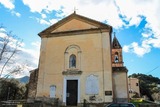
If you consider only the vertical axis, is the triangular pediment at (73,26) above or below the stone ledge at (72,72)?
above

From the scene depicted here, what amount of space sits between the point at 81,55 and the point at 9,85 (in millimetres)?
28947

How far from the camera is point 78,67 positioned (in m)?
21.4

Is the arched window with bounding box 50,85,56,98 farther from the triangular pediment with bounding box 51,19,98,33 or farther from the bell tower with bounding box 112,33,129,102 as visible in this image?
the triangular pediment with bounding box 51,19,98,33

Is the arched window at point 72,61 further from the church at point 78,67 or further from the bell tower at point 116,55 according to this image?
the bell tower at point 116,55

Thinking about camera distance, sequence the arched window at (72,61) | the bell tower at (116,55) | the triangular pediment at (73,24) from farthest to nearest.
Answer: the bell tower at (116,55), the triangular pediment at (73,24), the arched window at (72,61)

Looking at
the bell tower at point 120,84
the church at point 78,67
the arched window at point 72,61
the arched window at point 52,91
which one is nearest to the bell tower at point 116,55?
the bell tower at point 120,84

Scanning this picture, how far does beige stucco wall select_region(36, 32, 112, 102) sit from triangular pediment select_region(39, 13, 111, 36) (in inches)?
38.9

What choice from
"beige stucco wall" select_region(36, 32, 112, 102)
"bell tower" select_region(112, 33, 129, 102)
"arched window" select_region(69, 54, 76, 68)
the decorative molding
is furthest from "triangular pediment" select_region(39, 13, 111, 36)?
"bell tower" select_region(112, 33, 129, 102)

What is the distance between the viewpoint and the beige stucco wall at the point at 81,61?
2033 centimetres

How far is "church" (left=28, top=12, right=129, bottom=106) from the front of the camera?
20.3 m

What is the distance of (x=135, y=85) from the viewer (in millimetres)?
64812

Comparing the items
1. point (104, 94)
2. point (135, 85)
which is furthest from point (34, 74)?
point (135, 85)

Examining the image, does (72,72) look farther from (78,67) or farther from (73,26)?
(73,26)

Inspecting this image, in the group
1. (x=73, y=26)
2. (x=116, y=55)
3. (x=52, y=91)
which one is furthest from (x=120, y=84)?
(x=116, y=55)
